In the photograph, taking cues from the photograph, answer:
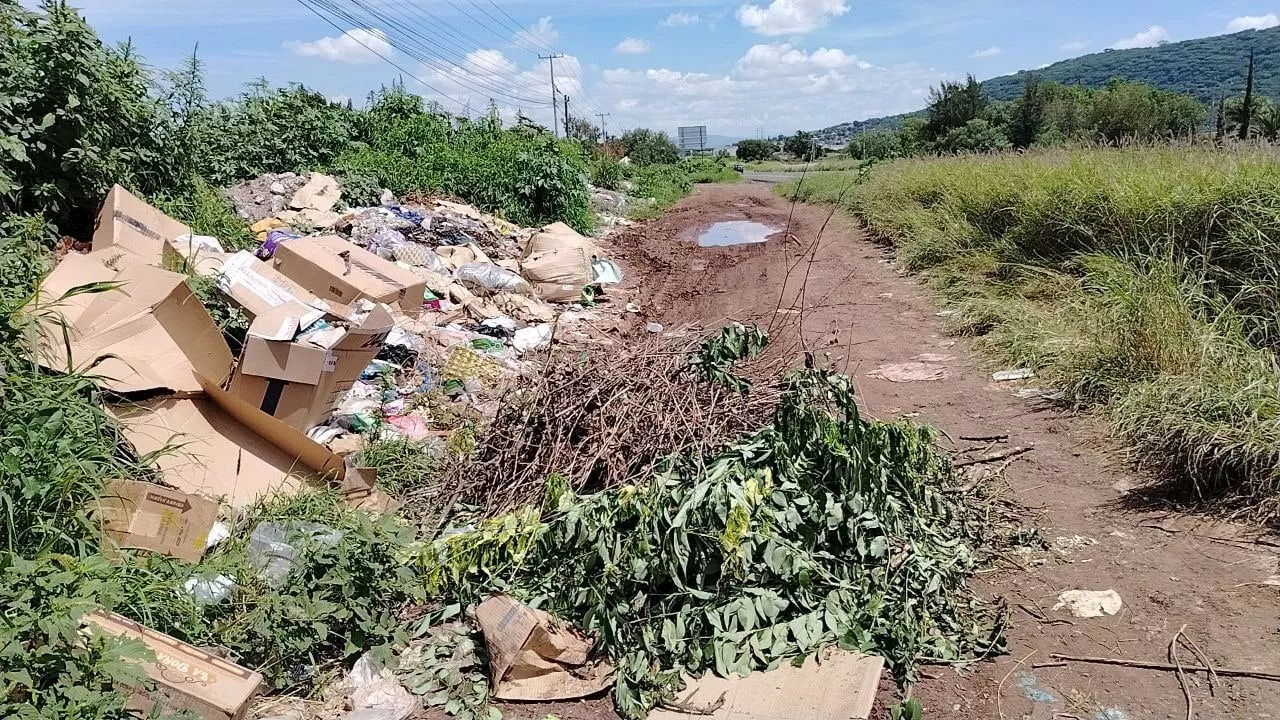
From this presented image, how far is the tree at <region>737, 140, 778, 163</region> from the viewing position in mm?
55688

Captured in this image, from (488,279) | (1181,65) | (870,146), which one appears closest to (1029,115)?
(870,146)

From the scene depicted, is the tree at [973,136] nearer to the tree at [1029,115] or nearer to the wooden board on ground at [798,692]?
the tree at [1029,115]

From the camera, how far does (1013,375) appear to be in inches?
190

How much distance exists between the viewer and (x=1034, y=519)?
3.24 m

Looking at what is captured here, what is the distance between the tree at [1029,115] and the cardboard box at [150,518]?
107 ft

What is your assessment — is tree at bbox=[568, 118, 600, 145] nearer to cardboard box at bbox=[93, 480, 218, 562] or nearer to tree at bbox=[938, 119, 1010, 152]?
tree at bbox=[938, 119, 1010, 152]

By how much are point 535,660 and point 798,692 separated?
0.77 m

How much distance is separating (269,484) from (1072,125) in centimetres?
3454

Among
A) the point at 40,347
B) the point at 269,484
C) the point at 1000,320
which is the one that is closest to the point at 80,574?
the point at 269,484

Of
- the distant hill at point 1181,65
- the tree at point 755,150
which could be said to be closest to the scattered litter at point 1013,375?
the tree at point 755,150

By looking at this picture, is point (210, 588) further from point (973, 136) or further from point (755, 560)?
point (973, 136)

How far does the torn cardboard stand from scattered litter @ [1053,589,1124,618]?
1.50 m

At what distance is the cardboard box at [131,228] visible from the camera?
4859 millimetres

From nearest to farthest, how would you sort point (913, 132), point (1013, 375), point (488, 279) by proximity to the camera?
1. point (1013, 375)
2. point (488, 279)
3. point (913, 132)
